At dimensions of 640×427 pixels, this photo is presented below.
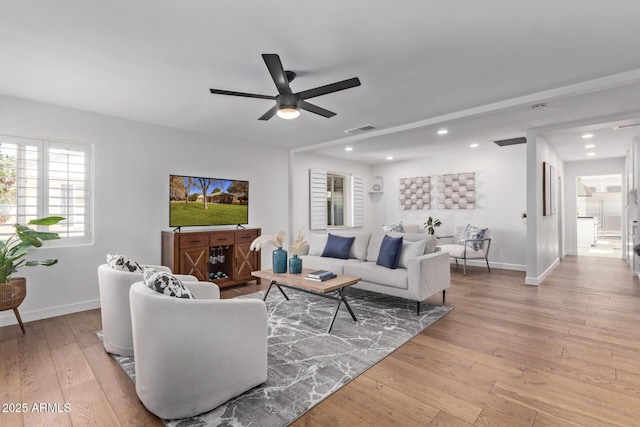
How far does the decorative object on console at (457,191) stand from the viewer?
664 cm

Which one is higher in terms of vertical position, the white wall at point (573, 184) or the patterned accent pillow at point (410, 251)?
the white wall at point (573, 184)

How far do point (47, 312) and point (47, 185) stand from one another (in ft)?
4.83

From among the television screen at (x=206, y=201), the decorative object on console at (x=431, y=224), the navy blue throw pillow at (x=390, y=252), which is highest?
the television screen at (x=206, y=201)

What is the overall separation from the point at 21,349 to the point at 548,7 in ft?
15.9

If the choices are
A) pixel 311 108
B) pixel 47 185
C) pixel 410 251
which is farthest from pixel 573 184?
pixel 47 185

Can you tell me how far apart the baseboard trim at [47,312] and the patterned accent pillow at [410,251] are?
3.92 meters

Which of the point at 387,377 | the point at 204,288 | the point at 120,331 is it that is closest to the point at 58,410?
the point at 120,331

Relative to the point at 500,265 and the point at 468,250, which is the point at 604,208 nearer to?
the point at 500,265

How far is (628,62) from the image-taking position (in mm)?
2635

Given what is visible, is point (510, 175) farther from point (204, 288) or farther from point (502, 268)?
point (204, 288)

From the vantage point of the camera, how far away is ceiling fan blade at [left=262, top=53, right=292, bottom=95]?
6.86ft

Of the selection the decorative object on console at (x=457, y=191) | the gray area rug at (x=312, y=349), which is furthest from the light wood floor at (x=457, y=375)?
the decorative object on console at (x=457, y=191)

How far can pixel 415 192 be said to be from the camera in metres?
7.51

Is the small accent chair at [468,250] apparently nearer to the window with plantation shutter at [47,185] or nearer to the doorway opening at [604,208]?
the window with plantation shutter at [47,185]
